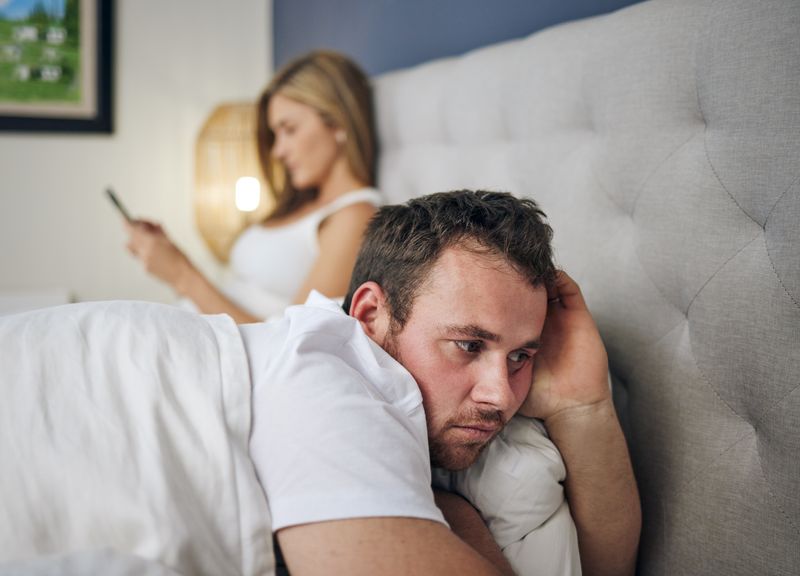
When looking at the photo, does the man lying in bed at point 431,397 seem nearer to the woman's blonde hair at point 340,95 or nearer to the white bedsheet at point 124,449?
the white bedsheet at point 124,449

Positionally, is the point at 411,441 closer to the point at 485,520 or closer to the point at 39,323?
the point at 485,520

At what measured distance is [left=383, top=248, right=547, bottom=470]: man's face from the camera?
3.03 feet

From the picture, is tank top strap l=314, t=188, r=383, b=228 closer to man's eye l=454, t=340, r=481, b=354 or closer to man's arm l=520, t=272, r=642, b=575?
man's arm l=520, t=272, r=642, b=575

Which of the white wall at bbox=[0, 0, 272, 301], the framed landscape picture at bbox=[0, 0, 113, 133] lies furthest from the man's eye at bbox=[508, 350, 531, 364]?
the framed landscape picture at bbox=[0, 0, 113, 133]

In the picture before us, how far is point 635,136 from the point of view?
45.5 inches

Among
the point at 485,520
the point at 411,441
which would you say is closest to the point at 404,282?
the point at 411,441

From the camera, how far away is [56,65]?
131 inches

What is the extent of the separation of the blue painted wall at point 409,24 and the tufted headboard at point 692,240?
10.7 inches

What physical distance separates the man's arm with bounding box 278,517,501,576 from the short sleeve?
0.01m

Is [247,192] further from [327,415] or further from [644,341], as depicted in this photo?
[327,415]

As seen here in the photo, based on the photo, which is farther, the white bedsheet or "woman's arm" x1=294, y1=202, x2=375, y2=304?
"woman's arm" x1=294, y1=202, x2=375, y2=304

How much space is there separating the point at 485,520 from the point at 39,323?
0.63 meters

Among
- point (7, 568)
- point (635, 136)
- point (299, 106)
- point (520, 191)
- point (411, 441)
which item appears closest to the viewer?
point (7, 568)

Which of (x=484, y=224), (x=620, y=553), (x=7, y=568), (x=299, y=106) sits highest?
(x=299, y=106)
